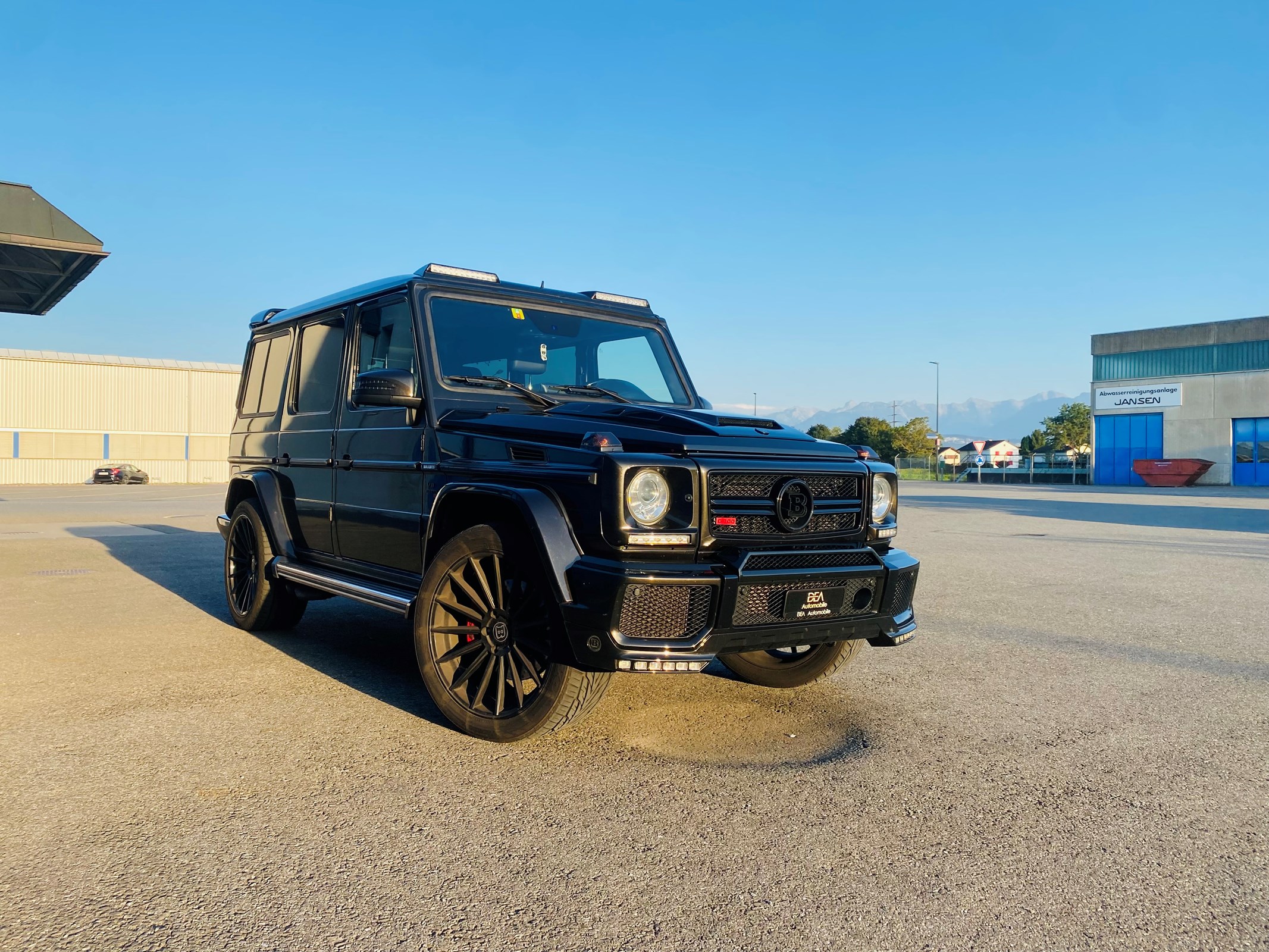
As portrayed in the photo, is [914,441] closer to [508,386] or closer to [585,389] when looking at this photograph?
[585,389]

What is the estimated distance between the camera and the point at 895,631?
4129 millimetres

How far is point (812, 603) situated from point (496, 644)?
132 cm

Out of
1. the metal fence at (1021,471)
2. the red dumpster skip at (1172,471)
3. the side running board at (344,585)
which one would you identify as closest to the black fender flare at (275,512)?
the side running board at (344,585)

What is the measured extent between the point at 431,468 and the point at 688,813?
80.8 inches

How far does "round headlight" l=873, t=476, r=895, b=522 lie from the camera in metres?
4.27

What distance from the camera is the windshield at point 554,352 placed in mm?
4875

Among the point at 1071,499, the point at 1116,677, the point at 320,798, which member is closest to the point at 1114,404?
the point at 1071,499

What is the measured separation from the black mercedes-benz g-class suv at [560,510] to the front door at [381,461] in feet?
0.05

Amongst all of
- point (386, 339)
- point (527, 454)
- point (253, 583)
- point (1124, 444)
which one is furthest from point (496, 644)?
point (1124, 444)

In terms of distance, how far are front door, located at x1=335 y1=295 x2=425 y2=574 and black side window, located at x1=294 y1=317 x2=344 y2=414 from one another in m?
0.23

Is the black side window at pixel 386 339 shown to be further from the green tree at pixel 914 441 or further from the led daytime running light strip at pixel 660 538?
the green tree at pixel 914 441

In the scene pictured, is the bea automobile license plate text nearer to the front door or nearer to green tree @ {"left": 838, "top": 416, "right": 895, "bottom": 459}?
the front door

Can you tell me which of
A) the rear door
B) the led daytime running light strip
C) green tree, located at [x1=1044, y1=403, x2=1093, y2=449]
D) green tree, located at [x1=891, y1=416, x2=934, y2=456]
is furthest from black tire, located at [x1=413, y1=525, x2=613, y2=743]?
green tree, located at [x1=1044, y1=403, x2=1093, y2=449]

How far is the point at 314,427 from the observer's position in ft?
18.9
